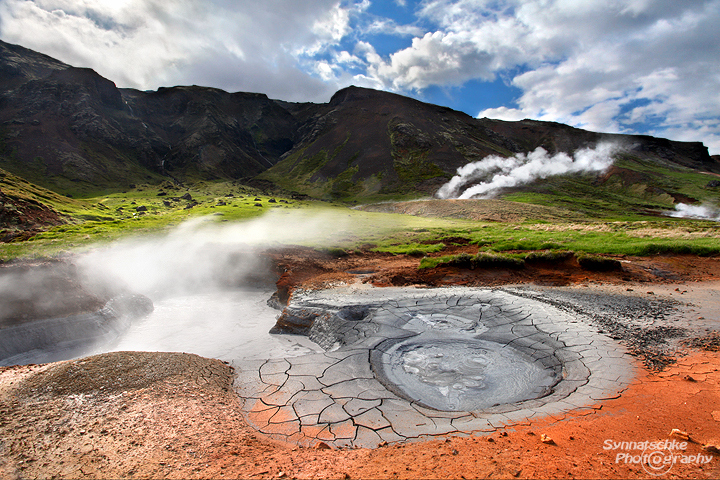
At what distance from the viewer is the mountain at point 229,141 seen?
8675 cm

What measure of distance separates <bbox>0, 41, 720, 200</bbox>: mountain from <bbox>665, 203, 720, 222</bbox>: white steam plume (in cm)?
985

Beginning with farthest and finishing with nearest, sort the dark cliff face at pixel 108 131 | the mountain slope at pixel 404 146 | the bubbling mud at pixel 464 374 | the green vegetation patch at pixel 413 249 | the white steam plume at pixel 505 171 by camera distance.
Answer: the mountain slope at pixel 404 146 → the dark cliff face at pixel 108 131 → the white steam plume at pixel 505 171 → the green vegetation patch at pixel 413 249 → the bubbling mud at pixel 464 374

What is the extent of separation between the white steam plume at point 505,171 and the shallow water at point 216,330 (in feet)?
204

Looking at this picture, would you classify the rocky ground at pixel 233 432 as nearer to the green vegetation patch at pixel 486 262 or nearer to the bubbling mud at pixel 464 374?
the bubbling mud at pixel 464 374

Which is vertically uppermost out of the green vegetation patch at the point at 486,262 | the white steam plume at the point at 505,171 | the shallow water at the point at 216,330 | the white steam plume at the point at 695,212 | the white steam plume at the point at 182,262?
the white steam plume at the point at 505,171

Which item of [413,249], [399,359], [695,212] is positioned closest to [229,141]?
[413,249]

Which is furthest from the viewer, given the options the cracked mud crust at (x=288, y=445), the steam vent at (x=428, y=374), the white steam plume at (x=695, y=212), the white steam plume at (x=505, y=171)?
the white steam plume at (x=505, y=171)

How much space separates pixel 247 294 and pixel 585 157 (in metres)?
116

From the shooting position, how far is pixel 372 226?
123 ft

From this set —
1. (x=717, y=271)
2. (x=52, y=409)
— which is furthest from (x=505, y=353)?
(x=717, y=271)

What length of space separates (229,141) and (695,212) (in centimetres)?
13843

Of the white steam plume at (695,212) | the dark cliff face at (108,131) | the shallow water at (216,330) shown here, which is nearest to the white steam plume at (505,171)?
the white steam plume at (695,212)

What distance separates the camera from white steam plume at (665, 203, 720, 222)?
55375mm

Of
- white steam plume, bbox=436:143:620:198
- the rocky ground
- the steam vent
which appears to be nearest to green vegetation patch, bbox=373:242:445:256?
the steam vent
